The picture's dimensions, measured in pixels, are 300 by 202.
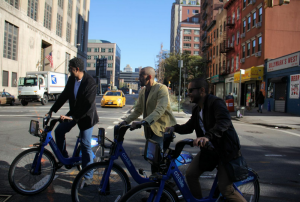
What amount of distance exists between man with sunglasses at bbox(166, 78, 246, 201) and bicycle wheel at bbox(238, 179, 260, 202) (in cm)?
34

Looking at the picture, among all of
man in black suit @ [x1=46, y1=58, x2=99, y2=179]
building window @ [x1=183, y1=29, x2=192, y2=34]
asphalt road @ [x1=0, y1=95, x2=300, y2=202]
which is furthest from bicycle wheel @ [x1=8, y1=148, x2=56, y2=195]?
building window @ [x1=183, y1=29, x2=192, y2=34]

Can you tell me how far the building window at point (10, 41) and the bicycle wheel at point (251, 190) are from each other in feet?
125

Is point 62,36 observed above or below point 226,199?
above

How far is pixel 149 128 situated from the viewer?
12.1 ft

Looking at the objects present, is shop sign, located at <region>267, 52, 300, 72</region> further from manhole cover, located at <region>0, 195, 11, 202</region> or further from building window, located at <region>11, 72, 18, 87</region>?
building window, located at <region>11, 72, 18, 87</region>

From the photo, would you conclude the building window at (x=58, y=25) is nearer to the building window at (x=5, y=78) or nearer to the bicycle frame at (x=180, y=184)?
the building window at (x=5, y=78)

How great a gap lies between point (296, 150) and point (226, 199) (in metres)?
5.78

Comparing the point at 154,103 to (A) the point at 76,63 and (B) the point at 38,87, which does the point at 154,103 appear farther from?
(B) the point at 38,87

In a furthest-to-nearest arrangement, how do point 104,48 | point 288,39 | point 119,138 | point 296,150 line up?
1. point 104,48
2. point 288,39
3. point 296,150
4. point 119,138

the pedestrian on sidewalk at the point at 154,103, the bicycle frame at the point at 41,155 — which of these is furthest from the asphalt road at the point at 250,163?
the pedestrian on sidewalk at the point at 154,103

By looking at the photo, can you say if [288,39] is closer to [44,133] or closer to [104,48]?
[44,133]

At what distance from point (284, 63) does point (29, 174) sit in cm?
2208

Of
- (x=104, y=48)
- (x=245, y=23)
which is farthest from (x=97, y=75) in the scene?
(x=245, y=23)

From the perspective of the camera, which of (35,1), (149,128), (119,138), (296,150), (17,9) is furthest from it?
(35,1)
